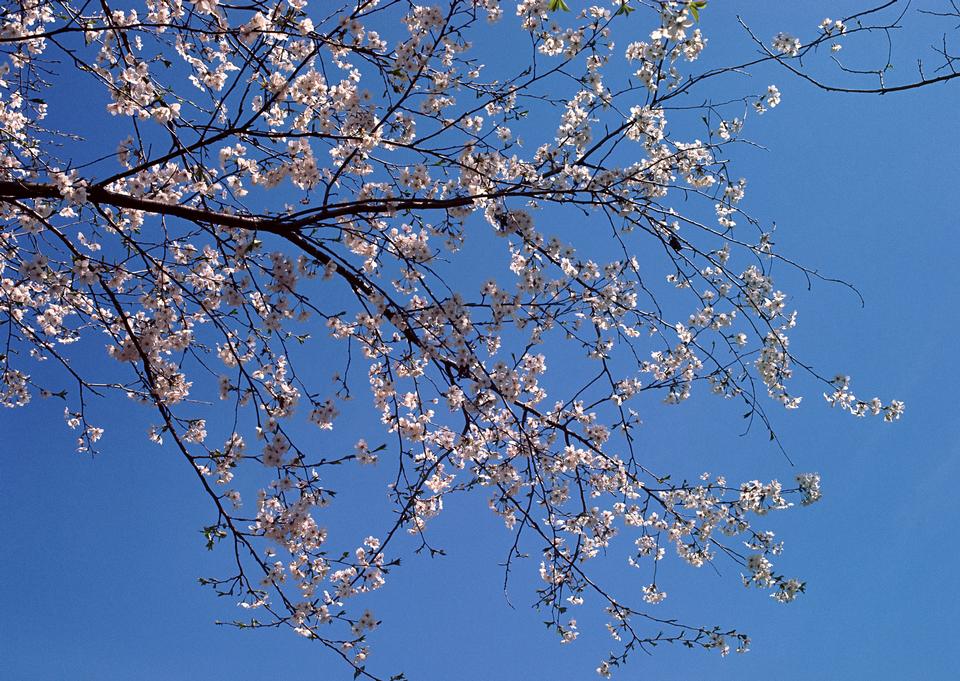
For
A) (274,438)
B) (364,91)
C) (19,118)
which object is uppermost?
(19,118)

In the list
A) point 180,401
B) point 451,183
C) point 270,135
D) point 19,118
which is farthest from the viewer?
point 19,118

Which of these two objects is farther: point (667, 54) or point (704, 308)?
point (704, 308)

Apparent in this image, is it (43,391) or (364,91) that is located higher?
(364,91)

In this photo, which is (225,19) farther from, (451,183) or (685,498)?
(685,498)

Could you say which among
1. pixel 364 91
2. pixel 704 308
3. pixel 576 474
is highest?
pixel 364 91

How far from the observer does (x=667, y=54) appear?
13.8 ft

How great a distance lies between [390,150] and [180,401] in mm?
2312

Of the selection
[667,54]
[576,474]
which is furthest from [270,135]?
[576,474]

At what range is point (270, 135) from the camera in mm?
4203

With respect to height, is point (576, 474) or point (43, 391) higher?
point (43, 391)

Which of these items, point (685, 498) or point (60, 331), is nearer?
point (685, 498)

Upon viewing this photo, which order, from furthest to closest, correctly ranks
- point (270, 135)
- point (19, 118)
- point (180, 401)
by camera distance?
point (19, 118)
point (180, 401)
point (270, 135)

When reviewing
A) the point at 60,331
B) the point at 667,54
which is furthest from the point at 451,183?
the point at 60,331

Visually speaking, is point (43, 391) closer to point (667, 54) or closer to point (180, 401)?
point (180, 401)
